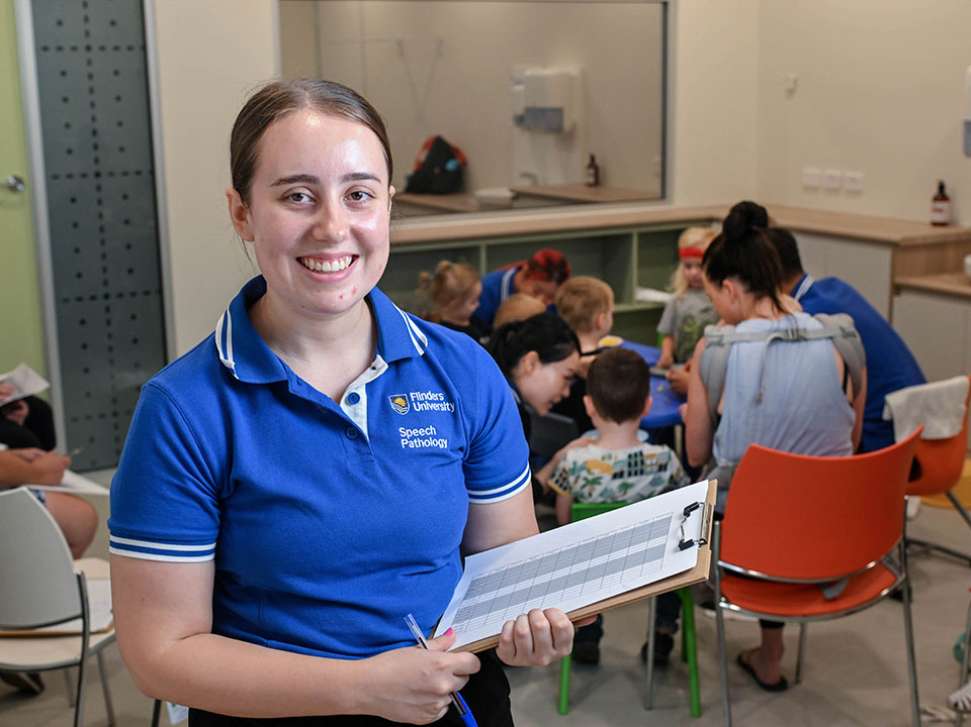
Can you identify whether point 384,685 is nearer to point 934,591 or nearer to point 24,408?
point 24,408

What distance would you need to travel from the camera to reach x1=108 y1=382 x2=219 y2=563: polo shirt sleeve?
4.24 feet

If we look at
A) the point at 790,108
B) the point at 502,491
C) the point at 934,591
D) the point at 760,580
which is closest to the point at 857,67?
the point at 790,108

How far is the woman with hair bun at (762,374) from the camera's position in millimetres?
3156

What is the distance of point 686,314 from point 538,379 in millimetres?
1437

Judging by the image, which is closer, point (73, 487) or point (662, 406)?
point (73, 487)

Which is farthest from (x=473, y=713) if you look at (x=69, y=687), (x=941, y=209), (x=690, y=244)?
(x=941, y=209)

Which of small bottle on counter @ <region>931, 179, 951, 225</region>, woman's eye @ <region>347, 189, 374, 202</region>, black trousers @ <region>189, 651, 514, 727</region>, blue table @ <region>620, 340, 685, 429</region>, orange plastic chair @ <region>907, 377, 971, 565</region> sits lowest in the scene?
orange plastic chair @ <region>907, 377, 971, 565</region>

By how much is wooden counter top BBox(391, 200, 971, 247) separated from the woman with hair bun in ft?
7.95

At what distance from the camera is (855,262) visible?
18.6ft

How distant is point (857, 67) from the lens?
6.26m

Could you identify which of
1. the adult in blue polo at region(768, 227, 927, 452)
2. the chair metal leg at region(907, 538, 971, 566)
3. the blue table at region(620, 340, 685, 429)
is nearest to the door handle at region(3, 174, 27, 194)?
the blue table at region(620, 340, 685, 429)

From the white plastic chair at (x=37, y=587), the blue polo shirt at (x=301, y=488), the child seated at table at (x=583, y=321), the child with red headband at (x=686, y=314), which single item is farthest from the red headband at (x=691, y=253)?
the blue polo shirt at (x=301, y=488)

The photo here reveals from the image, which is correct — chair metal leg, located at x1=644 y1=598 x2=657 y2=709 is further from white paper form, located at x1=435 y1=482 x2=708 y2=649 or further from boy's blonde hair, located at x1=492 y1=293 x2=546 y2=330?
white paper form, located at x1=435 y1=482 x2=708 y2=649

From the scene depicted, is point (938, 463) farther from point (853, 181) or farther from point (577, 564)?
point (853, 181)
